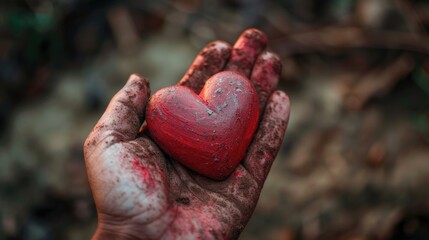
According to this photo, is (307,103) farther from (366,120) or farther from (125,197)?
(125,197)

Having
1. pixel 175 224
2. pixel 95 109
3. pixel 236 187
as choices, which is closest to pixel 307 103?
pixel 95 109

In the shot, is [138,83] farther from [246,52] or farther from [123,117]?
[246,52]

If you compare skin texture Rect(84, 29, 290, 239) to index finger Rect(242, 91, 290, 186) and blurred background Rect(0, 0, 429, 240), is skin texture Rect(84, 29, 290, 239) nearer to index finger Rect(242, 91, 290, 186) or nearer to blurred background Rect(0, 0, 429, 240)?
index finger Rect(242, 91, 290, 186)

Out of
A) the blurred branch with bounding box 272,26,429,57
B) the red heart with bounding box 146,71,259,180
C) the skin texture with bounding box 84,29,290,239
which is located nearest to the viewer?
the skin texture with bounding box 84,29,290,239

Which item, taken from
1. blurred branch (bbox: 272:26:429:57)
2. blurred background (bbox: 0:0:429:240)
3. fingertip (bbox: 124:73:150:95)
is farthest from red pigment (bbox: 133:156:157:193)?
blurred branch (bbox: 272:26:429:57)

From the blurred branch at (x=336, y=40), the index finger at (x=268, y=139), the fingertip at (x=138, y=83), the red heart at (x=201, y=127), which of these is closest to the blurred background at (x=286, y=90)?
the blurred branch at (x=336, y=40)

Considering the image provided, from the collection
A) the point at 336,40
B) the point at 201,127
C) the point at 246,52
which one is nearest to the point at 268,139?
the point at 201,127

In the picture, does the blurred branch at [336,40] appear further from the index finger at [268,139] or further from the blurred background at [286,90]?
the index finger at [268,139]
